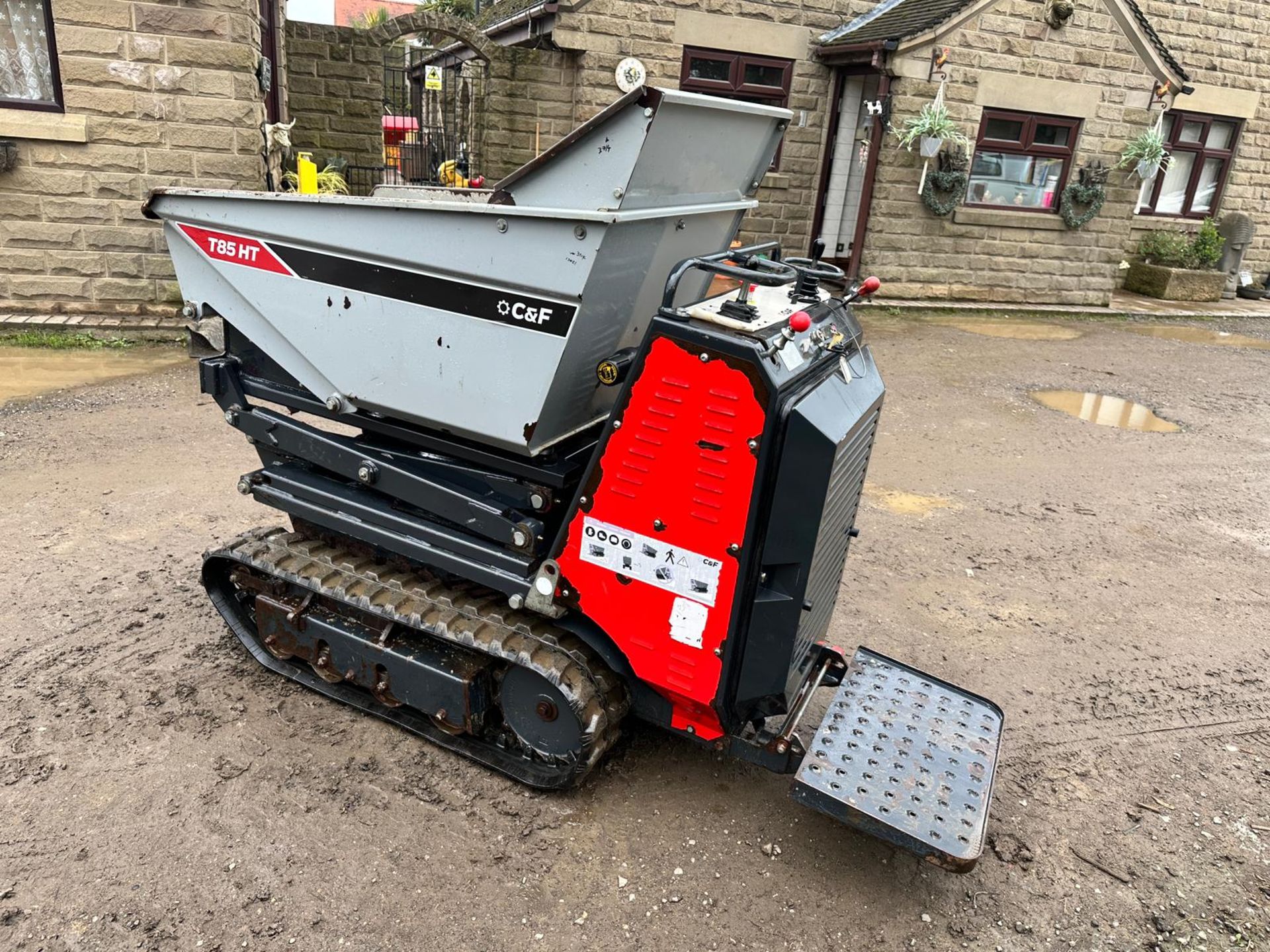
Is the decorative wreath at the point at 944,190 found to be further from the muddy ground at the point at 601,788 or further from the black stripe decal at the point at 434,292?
the black stripe decal at the point at 434,292

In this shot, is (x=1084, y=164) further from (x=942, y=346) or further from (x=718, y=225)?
(x=718, y=225)

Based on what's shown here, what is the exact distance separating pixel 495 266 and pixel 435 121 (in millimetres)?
10208

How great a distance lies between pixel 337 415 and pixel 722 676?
1814mm

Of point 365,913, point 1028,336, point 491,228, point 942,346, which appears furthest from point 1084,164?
point 365,913

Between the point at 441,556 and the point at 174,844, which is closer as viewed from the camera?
the point at 174,844

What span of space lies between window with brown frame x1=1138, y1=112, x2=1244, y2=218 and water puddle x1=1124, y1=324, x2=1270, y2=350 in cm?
327

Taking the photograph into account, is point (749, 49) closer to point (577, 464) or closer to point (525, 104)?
point (525, 104)

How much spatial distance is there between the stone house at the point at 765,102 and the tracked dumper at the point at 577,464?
5462mm

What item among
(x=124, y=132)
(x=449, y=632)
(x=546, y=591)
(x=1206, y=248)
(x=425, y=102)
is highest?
(x=425, y=102)

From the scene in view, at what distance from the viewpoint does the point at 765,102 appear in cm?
1232

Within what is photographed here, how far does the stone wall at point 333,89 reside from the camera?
11.8 m

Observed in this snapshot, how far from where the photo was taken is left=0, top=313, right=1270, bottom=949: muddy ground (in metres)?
2.81

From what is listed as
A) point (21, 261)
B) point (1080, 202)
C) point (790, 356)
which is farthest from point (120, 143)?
point (1080, 202)

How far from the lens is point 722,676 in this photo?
2.95 metres
